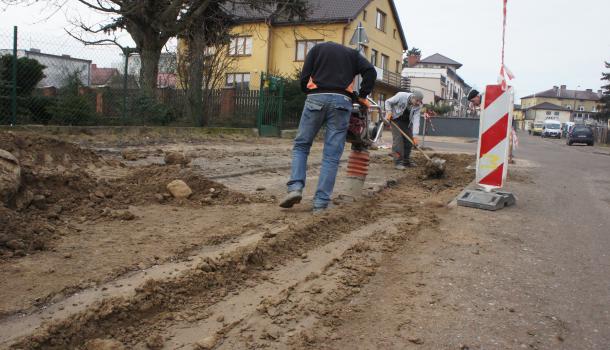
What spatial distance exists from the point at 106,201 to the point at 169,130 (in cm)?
905

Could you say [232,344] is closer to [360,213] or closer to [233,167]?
[360,213]

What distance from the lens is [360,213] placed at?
5.12 meters

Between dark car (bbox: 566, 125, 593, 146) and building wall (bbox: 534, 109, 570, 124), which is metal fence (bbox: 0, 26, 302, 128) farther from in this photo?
building wall (bbox: 534, 109, 570, 124)

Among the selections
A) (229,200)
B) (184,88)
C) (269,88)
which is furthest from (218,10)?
(229,200)

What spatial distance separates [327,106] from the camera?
505 cm

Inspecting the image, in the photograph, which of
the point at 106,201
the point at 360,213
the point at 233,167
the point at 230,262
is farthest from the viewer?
the point at 233,167

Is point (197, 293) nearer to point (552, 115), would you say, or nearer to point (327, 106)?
point (327, 106)

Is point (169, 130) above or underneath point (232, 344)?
above

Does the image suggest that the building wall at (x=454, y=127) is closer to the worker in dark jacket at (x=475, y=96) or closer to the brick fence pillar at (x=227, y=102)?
the brick fence pillar at (x=227, y=102)

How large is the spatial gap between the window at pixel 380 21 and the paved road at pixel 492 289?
3708 centimetres

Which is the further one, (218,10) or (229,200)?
(218,10)

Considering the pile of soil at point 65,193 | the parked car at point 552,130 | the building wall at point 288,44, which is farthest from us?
the parked car at point 552,130

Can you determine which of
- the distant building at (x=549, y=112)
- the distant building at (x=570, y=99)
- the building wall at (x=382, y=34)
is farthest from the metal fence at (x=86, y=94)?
the distant building at (x=570, y=99)

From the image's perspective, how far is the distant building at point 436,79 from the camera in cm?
6756
